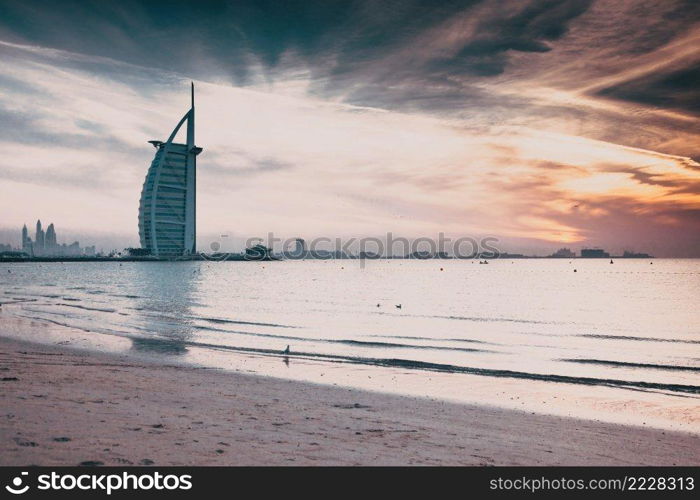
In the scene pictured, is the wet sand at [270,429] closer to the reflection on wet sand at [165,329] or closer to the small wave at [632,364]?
the reflection on wet sand at [165,329]

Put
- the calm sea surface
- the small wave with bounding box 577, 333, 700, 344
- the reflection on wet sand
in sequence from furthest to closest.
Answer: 1. the small wave with bounding box 577, 333, 700, 344
2. the reflection on wet sand
3. the calm sea surface

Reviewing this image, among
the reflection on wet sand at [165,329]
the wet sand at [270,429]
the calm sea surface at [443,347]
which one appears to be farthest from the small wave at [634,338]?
the reflection on wet sand at [165,329]

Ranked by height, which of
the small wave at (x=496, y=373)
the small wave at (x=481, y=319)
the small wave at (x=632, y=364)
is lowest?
the small wave at (x=481, y=319)

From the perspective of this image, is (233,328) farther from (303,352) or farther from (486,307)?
(486,307)

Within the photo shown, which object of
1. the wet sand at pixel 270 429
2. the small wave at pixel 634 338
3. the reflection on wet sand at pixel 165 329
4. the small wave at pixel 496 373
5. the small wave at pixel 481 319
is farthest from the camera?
the small wave at pixel 481 319

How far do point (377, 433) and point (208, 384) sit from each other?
21.4ft

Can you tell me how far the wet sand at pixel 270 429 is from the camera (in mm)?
7594

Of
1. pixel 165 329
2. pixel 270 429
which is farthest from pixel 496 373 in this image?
pixel 165 329

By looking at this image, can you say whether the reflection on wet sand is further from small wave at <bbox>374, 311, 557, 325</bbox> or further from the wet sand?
small wave at <bbox>374, 311, 557, 325</bbox>

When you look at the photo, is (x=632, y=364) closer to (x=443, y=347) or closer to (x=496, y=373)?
(x=496, y=373)

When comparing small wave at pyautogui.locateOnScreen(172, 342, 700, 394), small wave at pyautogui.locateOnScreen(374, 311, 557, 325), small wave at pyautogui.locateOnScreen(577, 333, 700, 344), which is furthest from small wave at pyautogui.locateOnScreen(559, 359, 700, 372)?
small wave at pyautogui.locateOnScreen(374, 311, 557, 325)

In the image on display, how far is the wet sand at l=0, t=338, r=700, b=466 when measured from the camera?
7.59 meters
